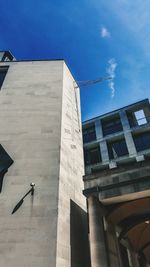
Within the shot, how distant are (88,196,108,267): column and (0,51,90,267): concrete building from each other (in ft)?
2.66

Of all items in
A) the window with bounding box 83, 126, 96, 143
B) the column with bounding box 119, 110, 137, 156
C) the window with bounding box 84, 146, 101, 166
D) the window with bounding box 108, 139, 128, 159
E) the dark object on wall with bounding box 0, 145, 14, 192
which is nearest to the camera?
the dark object on wall with bounding box 0, 145, 14, 192

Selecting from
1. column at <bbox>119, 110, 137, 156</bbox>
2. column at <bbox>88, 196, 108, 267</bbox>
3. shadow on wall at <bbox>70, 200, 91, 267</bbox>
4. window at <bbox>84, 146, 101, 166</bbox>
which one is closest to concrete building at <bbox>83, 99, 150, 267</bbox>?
column at <bbox>88, 196, 108, 267</bbox>

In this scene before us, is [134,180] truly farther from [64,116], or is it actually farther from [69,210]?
[64,116]

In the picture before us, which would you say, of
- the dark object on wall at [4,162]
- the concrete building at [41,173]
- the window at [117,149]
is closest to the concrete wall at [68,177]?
the concrete building at [41,173]

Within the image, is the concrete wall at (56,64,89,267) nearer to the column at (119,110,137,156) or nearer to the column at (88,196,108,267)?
the column at (88,196,108,267)

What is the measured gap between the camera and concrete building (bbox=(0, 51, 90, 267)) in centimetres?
777

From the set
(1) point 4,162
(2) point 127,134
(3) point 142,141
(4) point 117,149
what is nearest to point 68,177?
(1) point 4,162

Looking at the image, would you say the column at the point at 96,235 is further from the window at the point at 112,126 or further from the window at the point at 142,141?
the window at the point at 112,126

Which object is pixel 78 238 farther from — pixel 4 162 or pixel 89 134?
pixel 89 134

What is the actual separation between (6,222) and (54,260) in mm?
2408

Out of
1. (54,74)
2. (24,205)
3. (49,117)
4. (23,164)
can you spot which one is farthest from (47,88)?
(24,205)

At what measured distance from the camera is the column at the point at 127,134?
116 ft

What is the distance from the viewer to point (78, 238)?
9.39 m

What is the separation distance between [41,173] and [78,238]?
334 cm
